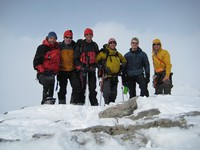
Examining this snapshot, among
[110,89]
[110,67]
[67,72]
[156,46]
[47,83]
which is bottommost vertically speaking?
[110,89]

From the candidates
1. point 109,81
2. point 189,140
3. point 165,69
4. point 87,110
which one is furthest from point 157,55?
point 189,140

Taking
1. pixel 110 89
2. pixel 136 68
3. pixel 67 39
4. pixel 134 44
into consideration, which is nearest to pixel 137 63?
pixel 136 68

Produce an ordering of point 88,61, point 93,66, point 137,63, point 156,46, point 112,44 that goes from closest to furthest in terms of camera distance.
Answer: point 88,61, point 93,66, point 112,44, point 137,63, point 156,46

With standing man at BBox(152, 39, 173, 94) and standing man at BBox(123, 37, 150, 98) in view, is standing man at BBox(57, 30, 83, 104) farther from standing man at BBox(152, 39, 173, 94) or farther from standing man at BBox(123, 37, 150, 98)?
standing man at BBox(152, 39, 173, 94)

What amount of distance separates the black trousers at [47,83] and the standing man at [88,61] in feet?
3.56

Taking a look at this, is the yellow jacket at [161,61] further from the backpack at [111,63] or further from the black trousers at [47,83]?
the black trousers at [47,83]

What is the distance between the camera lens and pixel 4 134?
12.0 feet

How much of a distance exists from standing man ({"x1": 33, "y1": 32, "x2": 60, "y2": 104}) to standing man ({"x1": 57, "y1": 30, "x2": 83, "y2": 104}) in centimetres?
40

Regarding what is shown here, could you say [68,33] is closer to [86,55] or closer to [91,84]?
[86,55]

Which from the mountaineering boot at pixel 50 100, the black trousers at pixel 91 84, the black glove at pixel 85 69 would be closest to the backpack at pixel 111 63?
the black trousers at pixel 91 84

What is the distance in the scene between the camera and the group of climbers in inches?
317

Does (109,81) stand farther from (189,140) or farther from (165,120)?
(189,140)

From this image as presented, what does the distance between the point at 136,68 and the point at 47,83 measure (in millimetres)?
3496

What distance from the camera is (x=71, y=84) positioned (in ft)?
27.8
